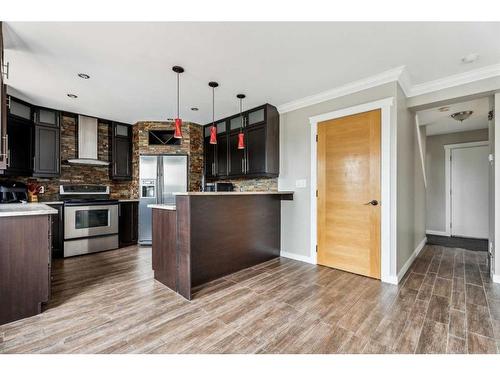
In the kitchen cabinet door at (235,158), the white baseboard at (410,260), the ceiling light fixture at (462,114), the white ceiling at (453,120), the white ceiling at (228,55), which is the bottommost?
the white baseboard at (410,260)

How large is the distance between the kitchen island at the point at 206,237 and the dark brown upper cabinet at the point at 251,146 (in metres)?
0.63

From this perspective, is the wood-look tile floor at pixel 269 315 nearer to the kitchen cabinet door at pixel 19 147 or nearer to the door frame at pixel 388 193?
the door frame at pixel 388 193

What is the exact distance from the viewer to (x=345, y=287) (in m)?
2.62

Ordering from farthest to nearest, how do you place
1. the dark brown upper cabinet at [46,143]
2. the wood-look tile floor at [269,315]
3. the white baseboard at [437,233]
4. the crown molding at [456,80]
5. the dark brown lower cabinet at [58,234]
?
the white baseboard at [437,233], the dark brown upper cabinet at [46,143], the dark brown lower cabinet at [58,234], the crown molding at [456,80], the wood-look tile floor at [269,315]

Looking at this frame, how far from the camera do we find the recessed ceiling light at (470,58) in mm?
2363

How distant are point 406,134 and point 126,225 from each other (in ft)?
16.4

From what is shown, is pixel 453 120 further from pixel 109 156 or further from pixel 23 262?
pixel 109 156

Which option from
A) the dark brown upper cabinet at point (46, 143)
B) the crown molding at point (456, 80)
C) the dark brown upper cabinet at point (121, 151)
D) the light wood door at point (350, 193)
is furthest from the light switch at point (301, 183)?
the dark brown upper cabinet at point (46, 143)

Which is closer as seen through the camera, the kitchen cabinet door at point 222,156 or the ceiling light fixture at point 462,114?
the ceiling light fixture at point 462,114

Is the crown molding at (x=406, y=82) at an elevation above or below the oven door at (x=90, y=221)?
above

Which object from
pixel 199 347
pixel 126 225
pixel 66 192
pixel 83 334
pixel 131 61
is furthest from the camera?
pixel 126 225

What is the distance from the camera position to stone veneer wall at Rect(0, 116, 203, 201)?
4.27 m
